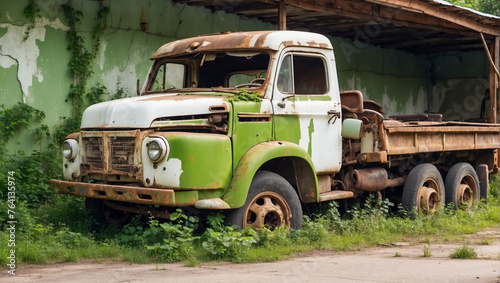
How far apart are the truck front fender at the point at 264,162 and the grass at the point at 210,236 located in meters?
0.30

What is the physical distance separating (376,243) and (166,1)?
6.63 m

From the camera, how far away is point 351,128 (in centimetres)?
881

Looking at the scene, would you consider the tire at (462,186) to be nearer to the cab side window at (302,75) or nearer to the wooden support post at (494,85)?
the cab side window at (302,75)

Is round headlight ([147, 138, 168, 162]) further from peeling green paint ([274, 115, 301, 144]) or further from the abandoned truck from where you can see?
peeling green paint ([274, 115, 301, 144])

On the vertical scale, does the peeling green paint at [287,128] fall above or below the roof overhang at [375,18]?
below

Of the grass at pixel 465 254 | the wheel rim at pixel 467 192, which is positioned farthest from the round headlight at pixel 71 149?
the wheel rim at pixel 467 192

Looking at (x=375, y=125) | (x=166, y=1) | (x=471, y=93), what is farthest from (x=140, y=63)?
(x=471, y=93)

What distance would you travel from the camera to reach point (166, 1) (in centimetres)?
1293

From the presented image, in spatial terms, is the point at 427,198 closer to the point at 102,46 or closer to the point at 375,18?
the point at 375,18

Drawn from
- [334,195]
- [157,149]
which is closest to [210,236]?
[157,149]

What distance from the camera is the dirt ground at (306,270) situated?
5.83m

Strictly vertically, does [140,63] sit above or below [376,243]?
above

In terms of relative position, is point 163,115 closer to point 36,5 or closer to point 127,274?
point 127,274

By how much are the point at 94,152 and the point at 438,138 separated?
509cm
